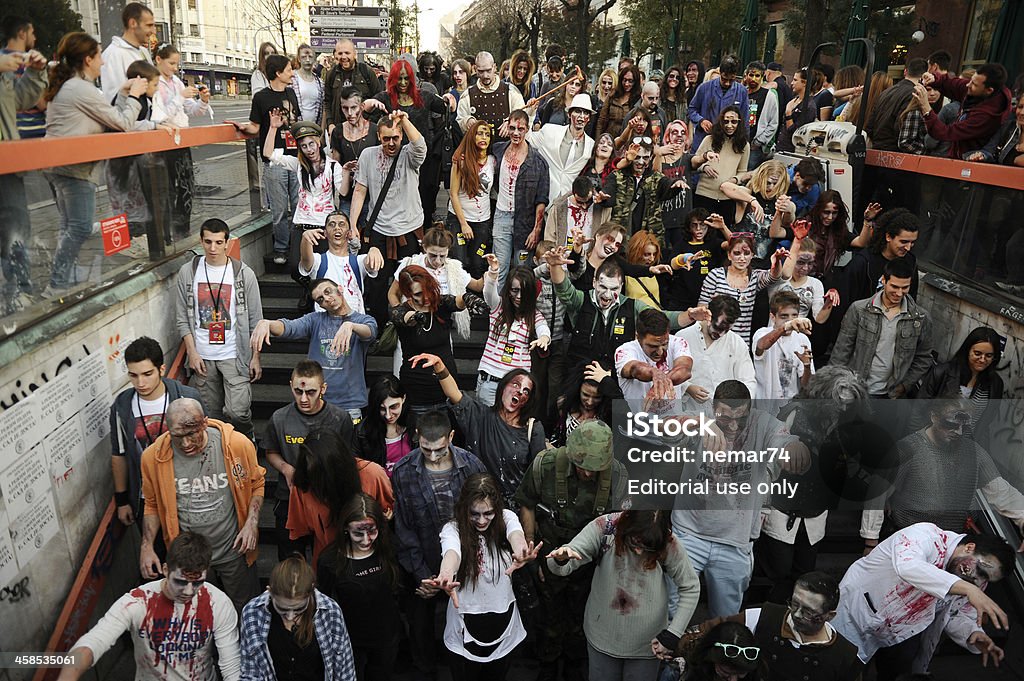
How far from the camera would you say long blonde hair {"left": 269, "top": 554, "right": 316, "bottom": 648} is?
3723mm

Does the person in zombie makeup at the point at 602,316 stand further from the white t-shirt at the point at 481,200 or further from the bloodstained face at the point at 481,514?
the white t-shirt at the point at 481,200

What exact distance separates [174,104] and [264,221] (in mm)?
1828

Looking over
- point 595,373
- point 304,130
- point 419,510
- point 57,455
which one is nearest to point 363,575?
point 419,510

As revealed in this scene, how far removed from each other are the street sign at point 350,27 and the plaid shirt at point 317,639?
13.6m

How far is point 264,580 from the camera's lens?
5.45m

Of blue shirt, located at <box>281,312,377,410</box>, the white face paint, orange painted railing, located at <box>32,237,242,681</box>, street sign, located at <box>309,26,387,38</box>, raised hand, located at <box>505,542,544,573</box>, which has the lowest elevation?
orange painted railing, located at <box>32,237,242,681</box>

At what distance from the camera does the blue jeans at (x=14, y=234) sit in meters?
4.13

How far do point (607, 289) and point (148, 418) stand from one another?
3.24m

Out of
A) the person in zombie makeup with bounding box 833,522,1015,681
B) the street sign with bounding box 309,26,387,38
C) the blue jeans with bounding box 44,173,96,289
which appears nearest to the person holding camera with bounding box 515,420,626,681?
the person in zombie makeup with bounding box 833,522,1015,681

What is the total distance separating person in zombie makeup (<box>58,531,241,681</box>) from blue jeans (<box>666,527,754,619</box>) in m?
2.65

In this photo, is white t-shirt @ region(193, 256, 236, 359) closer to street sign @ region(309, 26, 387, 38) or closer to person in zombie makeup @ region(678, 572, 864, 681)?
person in zombie makeup @ region(678, 572, 864, 681)

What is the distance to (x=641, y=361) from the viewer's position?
510 cm

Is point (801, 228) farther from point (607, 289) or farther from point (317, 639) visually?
point (317, 639)

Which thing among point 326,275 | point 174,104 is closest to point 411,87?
point 174,104
